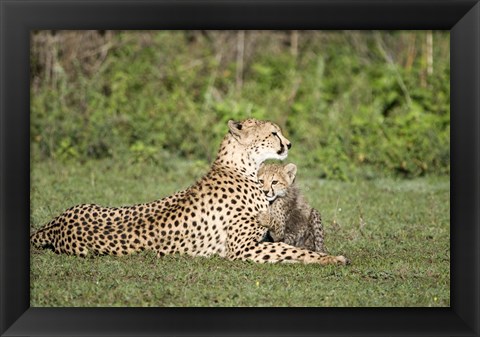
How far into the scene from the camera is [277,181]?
8.47 metres

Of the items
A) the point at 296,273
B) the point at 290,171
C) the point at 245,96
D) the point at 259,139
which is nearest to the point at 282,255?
the point at 296,273

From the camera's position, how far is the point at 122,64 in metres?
15.3

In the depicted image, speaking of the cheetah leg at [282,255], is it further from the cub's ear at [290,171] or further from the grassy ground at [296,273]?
the cub's ear at [290,171]

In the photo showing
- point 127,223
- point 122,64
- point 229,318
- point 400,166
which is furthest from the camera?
point 122,64

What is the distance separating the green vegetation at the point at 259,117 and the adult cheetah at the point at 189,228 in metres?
0.11

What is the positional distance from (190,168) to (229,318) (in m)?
6.05

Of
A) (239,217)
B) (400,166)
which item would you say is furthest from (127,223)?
(400,166)

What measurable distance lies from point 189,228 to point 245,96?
7.02 m

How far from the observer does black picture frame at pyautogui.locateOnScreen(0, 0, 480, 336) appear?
644 centimetres

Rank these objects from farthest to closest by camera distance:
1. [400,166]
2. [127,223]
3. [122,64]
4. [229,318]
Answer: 1. [122,64]
2. [400,166]
3. [127,223]
4. [229,318]

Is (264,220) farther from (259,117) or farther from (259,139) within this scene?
(259,117)

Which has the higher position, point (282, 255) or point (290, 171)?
point (290, 171)

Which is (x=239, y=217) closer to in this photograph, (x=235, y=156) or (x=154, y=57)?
(x=235, y=156)
